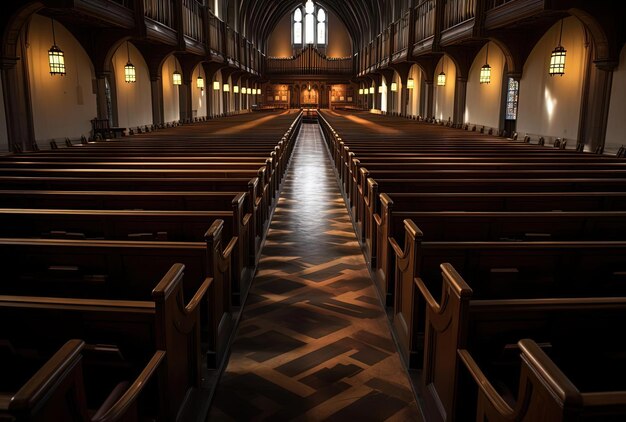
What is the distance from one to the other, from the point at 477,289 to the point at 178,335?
1990mm

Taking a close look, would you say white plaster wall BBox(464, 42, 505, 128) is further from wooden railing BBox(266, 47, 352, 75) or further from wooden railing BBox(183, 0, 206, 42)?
wooden railing BBox(266, 47, 352, 75)

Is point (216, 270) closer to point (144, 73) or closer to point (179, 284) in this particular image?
point (179, 284)

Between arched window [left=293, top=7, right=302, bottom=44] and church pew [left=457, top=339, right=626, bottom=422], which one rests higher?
arched window [left=293, top=7, right=302, bottom=44]

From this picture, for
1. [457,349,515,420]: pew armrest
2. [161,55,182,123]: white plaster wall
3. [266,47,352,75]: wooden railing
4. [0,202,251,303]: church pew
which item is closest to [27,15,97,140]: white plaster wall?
[161,55,182,123]: white plaster wall

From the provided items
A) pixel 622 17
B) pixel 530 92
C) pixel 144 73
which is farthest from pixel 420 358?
pixel 144 73

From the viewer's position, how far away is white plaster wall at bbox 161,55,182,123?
20266 millimetres

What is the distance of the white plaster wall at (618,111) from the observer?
9305 millimetres

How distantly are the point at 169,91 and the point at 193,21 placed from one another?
12.1 ft

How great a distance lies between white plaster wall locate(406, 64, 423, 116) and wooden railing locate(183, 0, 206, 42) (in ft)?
33.1

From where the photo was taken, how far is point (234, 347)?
12.6 feet

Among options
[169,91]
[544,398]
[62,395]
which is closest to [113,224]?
[62,395]

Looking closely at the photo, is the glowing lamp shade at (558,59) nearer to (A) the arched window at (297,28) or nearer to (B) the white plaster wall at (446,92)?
(B) the white plaster wall at (446,92)

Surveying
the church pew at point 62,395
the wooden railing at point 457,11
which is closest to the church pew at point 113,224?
the church pew at point 62,395

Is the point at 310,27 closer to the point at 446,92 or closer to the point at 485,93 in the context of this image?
the point at 446,92
